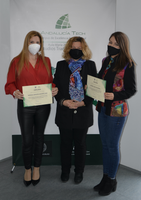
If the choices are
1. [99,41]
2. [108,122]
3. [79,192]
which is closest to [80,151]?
[79,192]

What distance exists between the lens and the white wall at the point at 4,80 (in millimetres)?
2701

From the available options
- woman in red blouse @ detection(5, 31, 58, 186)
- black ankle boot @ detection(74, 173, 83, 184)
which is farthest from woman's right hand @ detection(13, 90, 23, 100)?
black ankle boot @ detection(74, 173, 83, 184)

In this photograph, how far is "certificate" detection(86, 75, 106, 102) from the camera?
176 centimetres

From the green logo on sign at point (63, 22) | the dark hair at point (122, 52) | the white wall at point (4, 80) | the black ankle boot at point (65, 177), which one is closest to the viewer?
the dark hair at point (122, 52)

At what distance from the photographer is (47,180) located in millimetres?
2330

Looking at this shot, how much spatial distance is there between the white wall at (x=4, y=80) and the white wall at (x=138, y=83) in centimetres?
169

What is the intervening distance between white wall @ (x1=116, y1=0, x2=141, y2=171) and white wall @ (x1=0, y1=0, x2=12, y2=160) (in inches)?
66.7

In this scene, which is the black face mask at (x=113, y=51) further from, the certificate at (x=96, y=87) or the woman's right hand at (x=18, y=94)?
the woman's right hand at (x=18, y=94)

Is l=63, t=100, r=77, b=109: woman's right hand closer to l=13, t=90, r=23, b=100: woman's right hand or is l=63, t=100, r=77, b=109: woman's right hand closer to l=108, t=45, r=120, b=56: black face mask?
l=13, t=90, r=23, b=100: woman's right hand

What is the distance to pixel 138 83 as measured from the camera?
2.54 metres

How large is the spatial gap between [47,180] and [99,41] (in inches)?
79.5

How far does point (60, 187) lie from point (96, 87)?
1301 millimetres

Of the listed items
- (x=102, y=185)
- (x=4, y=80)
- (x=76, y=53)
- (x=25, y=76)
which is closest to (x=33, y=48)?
(x=25, y=76)

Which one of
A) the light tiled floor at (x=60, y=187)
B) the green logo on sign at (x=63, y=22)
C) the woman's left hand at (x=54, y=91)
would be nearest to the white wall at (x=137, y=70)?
the light tiled floor at (x=60, y=187)
